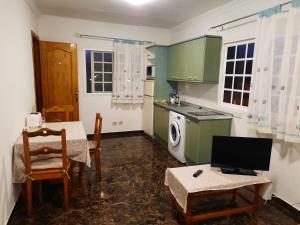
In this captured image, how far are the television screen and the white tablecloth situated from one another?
127 millimetres

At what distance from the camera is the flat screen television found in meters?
2.21

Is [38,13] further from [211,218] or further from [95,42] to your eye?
[211,218]

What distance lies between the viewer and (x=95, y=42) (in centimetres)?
456

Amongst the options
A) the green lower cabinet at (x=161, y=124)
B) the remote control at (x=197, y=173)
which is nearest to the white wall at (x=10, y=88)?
the remote control at (x=197, y=173)

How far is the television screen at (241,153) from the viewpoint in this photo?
2215 millimetres

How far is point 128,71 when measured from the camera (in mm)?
4832

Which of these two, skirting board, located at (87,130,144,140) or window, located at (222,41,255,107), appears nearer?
window, located at (222,41,255,107)

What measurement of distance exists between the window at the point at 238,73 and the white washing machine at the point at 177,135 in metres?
0.82

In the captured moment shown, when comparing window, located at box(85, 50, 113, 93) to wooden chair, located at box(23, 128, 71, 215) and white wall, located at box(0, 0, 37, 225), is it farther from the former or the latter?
wooden chair, located at box(23, 128, 71, 215)

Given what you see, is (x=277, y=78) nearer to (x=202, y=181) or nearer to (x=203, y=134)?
(x=203, y=134)

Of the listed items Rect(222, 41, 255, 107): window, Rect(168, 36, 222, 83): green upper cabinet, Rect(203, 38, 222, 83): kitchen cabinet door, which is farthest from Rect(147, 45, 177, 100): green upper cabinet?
Rect(222, 41, 255, 107): window

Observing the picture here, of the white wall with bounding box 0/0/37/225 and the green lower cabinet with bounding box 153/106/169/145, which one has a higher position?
the white wall with bounding box 0/0/37/225

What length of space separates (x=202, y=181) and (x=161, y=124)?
2.39m

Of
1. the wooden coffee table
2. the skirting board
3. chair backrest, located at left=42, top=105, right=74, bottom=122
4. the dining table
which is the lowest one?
the skirting board
